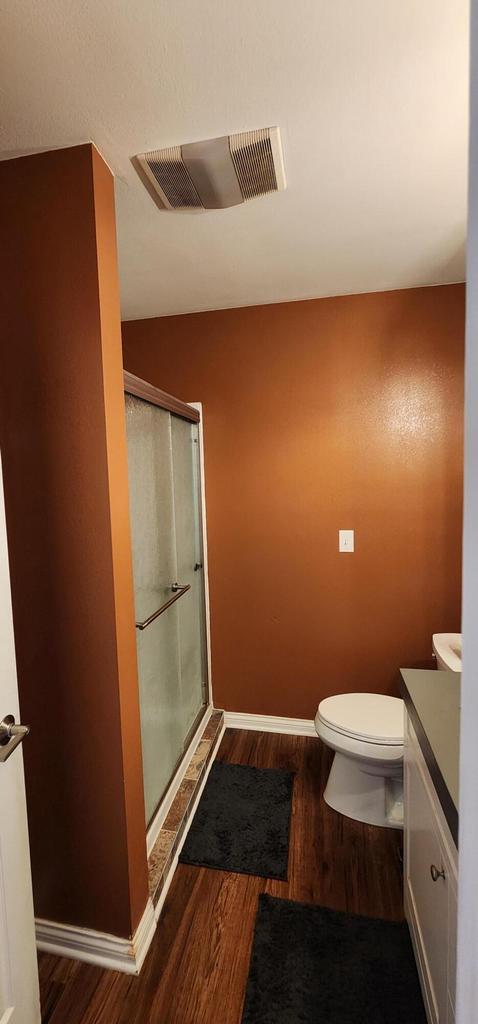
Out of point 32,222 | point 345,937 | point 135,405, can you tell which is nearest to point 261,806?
point 345,937

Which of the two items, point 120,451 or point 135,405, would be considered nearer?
point 120,451

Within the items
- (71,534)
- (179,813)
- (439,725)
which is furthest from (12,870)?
(439,725)

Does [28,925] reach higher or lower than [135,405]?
lower

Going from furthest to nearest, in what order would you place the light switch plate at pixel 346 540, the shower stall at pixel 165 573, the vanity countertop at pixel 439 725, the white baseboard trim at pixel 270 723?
the white baseboard trim at pixel 270 723 → the light switch plate at pixel 346 540 → the shower stall at pixel 165 573 → the vanity countertop at pixel 439 725

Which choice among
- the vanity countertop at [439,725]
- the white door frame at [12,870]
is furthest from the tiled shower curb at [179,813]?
the vanity countertop at [439,725]

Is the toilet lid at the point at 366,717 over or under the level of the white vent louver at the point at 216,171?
under

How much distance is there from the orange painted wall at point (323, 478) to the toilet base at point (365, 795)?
1.65 ft

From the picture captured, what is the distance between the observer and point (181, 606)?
7.07 ft

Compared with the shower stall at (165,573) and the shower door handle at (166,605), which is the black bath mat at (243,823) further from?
the shower door handle at (166,605)

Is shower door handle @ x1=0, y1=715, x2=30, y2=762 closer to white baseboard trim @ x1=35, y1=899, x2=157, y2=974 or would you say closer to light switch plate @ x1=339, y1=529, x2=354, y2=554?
white baseboard trim @ x1=35, y1=899, x2=157, y2=974

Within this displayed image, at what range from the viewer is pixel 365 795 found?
6.20 ft

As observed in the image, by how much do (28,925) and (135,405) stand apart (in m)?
1.51

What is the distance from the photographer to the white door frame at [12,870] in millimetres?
963

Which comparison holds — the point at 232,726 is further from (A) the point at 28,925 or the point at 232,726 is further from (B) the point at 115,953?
(A) the point at 28,925
